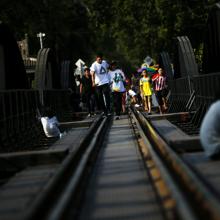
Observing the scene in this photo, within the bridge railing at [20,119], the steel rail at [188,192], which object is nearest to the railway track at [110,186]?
the steel rail at [188,192]

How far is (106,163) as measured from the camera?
11273 millimetres

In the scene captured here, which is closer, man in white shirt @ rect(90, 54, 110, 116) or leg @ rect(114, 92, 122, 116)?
man in white shirt @ rect(90, 54, 110, 116)

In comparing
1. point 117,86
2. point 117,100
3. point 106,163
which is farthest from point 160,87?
point 106,163

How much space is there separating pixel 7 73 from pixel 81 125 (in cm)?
292

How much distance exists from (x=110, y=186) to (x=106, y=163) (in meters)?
2.53

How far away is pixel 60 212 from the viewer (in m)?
6.56

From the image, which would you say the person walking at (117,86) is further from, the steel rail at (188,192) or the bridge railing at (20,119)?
the steel rail at (188,192)

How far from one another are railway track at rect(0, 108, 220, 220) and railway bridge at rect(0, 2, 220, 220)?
13 mm

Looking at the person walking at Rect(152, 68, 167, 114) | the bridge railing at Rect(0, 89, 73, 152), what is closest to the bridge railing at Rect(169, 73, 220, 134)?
the person walking at Rect(152, 68, 167, 114)

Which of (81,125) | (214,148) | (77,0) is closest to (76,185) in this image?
(214,148)

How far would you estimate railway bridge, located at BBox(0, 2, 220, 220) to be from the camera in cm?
704

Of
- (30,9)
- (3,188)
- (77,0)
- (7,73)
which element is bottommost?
(3,188)

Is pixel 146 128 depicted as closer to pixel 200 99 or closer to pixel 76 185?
pixel 200 99

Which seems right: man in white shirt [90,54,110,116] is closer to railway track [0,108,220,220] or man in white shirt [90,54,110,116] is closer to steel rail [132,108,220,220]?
railway track [0,108,220,220]
